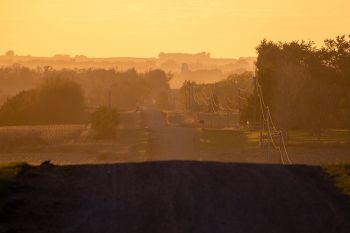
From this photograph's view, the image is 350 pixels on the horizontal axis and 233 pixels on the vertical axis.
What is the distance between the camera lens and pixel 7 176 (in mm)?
19953

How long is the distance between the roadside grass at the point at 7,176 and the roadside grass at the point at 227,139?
102ft

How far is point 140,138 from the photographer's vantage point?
5816cm

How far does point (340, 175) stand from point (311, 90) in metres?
41.7

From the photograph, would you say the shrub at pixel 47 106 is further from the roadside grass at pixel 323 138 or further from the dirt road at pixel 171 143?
the roadside grass at pixel 323 138

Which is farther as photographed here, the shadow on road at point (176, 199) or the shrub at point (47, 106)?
the shrub at point (47, 106)

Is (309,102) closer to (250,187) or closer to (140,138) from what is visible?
(140,138)

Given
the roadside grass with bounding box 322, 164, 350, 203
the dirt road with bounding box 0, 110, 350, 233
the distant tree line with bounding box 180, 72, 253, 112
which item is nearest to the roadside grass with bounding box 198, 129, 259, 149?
the distant tree line with bounding box 180, 72, 253, 112

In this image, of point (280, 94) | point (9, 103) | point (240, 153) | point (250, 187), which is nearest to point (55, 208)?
point (250, 187)

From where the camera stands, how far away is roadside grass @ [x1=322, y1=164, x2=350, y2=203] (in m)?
19.6

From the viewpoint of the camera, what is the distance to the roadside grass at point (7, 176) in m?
17.9

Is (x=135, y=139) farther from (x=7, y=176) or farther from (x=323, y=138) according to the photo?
(x=7, y=176)

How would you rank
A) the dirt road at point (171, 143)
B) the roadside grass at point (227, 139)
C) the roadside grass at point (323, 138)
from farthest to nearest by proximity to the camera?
the roadside grass at point (323, 138)
the roadside grass at point (227, 139)
the dirt road at point (171, 143)

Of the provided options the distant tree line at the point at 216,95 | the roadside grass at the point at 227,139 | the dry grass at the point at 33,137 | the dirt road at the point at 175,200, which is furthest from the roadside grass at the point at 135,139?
the dirt road at the point at 175,200

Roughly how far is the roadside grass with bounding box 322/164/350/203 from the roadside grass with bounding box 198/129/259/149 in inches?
1184
